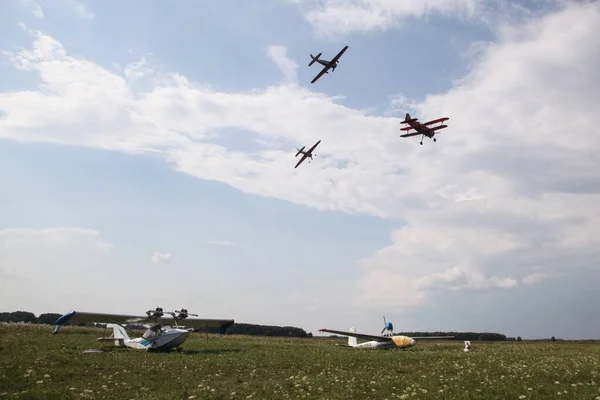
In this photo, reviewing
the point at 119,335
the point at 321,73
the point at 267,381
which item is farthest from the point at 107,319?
the point at 321,73

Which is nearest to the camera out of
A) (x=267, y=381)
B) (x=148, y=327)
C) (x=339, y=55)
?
(x=267, y=381)

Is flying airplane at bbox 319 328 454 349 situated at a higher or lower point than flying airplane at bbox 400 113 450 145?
lower

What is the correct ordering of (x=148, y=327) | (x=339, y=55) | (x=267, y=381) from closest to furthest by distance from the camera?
(x=267, y=381), (x=148, y=327), (x=339, y=55)

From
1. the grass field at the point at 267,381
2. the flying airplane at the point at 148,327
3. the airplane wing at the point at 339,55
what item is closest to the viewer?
the grass field at the point at 267,381

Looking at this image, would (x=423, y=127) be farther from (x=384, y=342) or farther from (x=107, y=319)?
(x=107, y=319)

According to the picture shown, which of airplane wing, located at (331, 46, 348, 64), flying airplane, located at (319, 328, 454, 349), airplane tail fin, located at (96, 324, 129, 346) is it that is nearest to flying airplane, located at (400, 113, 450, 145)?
airplane wing, located at (331, 46, 348, 64)

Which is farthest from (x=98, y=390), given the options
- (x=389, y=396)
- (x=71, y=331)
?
(x=71, y=331)

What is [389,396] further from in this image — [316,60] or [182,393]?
[316,60]

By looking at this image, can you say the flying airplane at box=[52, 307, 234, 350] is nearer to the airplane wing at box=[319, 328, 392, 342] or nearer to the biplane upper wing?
the biplane upper wing

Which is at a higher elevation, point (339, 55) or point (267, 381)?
point (339, 55)

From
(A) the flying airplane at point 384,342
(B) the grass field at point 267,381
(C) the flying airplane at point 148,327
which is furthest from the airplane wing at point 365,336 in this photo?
(B) the grass field at point 267,381

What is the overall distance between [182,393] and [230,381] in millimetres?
3288

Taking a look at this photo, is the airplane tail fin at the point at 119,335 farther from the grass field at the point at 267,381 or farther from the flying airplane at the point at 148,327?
the grass field at the point at 267,381

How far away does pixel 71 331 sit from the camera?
61781mm
